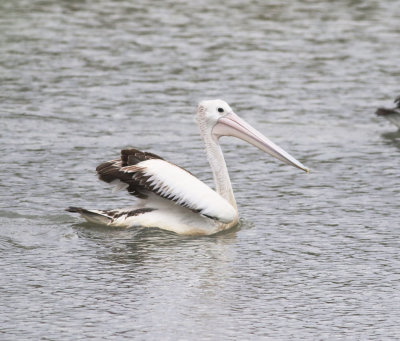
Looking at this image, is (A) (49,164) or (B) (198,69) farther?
(B) (198,69)

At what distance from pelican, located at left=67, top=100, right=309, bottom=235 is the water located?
12 centimetres

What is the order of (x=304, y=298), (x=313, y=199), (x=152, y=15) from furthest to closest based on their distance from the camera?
(x=152, y=15) → (x=313, y=199) → (x=304, y=298)

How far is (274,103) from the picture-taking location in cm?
1272

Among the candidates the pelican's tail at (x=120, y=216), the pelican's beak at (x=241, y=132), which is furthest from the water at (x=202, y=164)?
the pelican's beak at (x=241, y=132)

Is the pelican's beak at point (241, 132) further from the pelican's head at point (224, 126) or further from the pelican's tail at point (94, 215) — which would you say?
the pelican's tail at point (94, 215)

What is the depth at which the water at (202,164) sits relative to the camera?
656cm

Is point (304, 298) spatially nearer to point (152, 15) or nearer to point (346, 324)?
point (346, 324)

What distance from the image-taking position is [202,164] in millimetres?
10320

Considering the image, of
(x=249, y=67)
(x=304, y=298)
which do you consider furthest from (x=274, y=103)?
(x=304, y=298)

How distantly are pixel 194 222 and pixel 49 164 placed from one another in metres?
2.33

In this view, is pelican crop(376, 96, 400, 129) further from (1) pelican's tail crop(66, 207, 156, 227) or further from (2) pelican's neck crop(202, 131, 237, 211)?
(1) pelican's tail crop(66, 207, 156, 227)

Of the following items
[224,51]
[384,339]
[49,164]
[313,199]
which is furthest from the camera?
[224,51]

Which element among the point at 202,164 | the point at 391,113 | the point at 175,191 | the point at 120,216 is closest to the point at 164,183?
the point at 175,191

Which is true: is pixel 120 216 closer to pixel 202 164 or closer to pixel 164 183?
pixel 164 183
